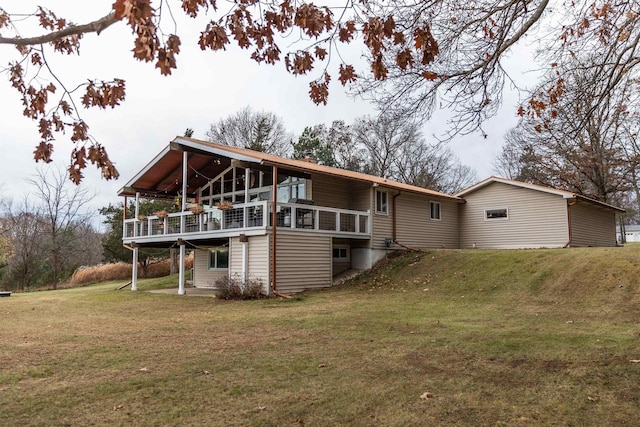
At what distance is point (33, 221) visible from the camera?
117 ft

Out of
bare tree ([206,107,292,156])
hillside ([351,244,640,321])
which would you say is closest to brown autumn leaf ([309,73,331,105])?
hillside ([351,244,640,321])

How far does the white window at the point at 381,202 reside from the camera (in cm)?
1861

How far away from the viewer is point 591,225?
21891mm

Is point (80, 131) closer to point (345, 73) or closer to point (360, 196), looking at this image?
point (345, 73)

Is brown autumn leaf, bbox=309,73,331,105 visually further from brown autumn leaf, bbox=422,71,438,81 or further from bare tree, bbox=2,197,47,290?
bare tree, bbox=2,197,47,290

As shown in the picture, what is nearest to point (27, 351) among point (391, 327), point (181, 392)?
point (181, 392)

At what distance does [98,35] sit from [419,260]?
1480 centimetres

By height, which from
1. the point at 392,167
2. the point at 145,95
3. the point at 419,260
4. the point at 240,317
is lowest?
the point at 240,317

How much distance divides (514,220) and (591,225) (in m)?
4.18

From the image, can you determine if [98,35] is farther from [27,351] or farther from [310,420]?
[27,351]

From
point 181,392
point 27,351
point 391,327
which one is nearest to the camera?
point 181,392

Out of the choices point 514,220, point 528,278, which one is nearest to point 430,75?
point 528,278

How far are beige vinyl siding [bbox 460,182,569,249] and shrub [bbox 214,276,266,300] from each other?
40.0ft

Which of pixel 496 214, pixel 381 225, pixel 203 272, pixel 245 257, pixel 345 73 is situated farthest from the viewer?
pixel 496 214
